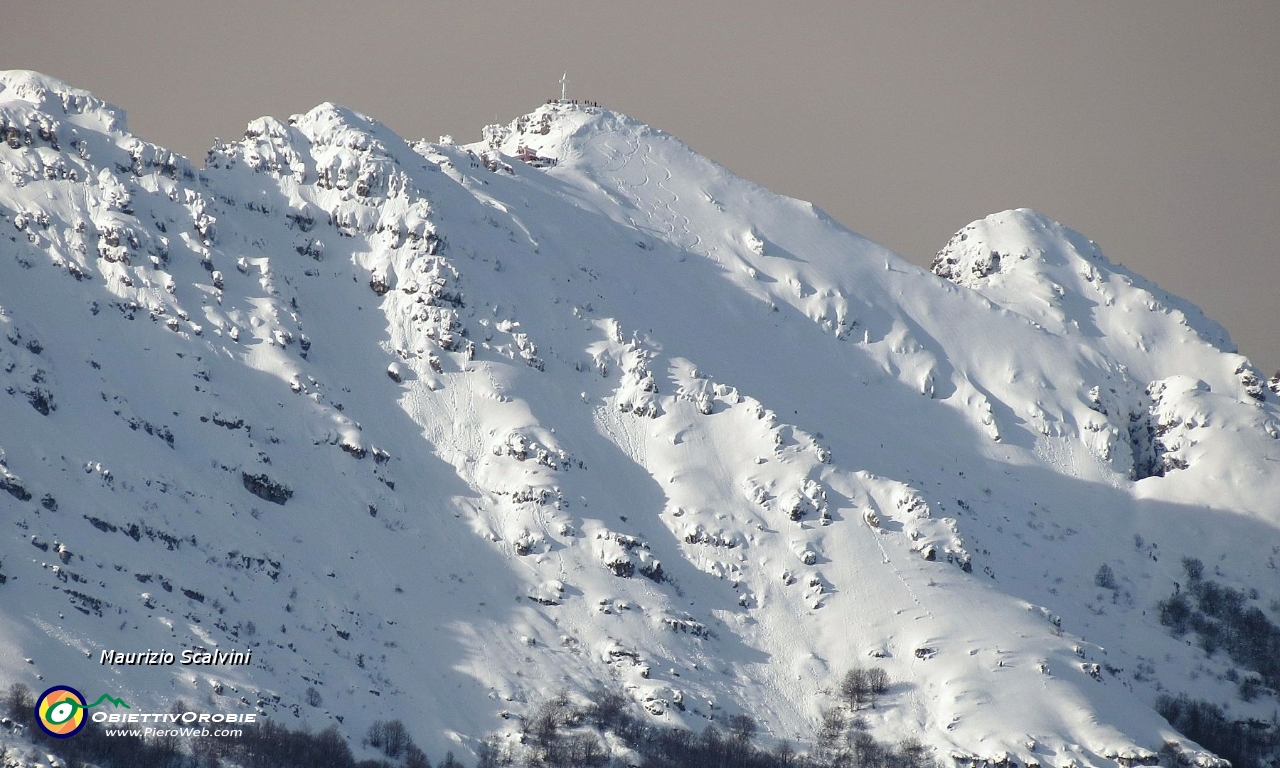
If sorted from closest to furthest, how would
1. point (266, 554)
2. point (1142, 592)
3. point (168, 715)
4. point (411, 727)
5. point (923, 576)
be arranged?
point (168, 715) → point (411, 727) → point (266, 554) → point (923, 576) → point (1142, 592)

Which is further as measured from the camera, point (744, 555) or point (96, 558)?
point (744, 555)

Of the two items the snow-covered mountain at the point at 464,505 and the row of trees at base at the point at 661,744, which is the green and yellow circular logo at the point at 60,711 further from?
the row of trees at base at the point at 661,744

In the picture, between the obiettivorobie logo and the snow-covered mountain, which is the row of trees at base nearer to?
the snow-covered mountain

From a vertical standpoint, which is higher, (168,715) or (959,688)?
(959,688)

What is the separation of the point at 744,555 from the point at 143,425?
60.4 metres

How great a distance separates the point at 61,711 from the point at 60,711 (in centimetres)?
8

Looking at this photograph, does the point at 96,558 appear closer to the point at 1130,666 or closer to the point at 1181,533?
the point at 1130,666

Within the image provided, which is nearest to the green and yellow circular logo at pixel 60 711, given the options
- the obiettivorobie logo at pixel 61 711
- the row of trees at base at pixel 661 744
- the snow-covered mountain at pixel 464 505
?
the obiettivorobie logo at pixel 61 711

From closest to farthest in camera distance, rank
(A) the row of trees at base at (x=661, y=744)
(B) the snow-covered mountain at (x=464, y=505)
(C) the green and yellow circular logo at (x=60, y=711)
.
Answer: (C) the green and yellow circular logo at (x=60, y=711)
(A) the row of trees at base at (x=661, y=744)
(B) the snow-covered mountain at (x=464, y=505)

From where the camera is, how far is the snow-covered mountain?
154 meters

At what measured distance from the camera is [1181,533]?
637ft

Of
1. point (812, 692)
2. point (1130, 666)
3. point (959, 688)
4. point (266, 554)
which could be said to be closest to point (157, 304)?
point (266, 554)

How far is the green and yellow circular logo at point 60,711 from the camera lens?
434ft

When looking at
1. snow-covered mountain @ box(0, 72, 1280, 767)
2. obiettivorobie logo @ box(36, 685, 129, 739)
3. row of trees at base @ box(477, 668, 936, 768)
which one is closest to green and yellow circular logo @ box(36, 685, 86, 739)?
obiettivorobie logo @ box(36, 685, 129, 739)
